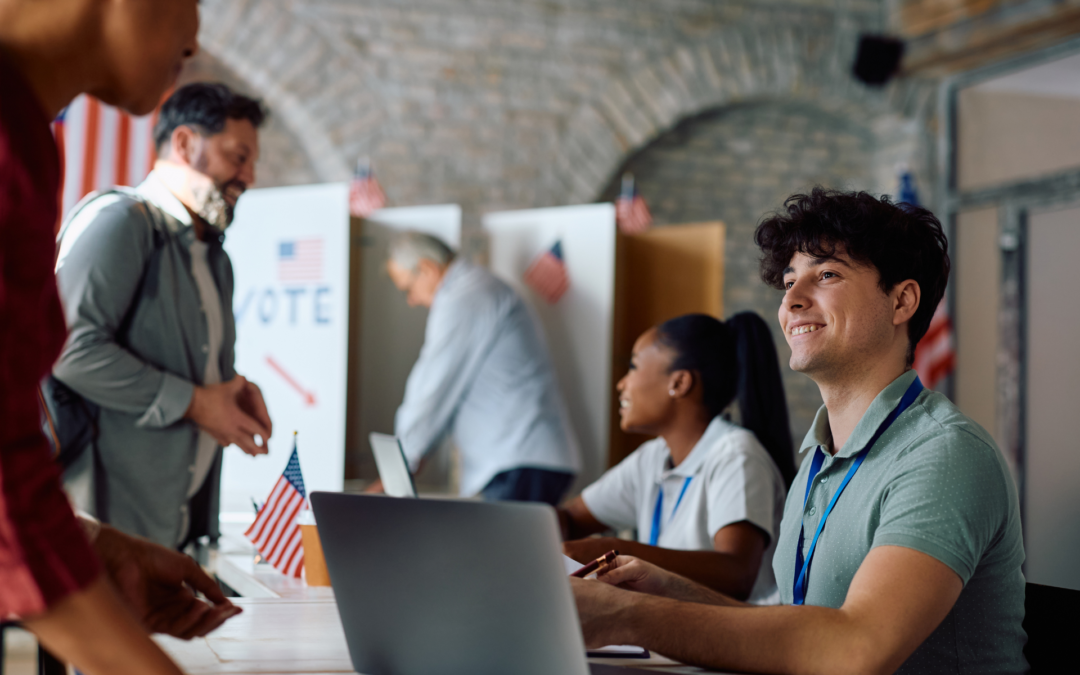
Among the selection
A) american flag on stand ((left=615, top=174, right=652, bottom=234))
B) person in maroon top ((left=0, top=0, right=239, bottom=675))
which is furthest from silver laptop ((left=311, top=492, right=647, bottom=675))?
american flag on stand ((left=615, top=174, right=652, bottom=234))

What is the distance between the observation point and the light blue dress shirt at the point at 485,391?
3508 mm

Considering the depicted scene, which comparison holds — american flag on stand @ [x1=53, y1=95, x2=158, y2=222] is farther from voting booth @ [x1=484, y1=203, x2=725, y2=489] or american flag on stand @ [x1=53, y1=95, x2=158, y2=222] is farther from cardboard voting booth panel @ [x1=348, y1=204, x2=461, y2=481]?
voting booth @ [x1=484, y1=203, x2=725, y2=489]

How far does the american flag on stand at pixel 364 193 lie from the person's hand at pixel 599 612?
376 cm

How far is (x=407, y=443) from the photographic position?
3482 mm

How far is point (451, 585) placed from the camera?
80 centimetres

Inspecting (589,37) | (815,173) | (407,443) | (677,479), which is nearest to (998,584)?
(677,479)

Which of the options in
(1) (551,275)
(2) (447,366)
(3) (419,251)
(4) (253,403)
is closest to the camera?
(4) (253,403)

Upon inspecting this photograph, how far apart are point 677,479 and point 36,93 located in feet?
5.20

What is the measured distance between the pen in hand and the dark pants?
2.49 m

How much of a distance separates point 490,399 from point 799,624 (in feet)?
8.86

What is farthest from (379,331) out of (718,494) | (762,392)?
(718,494)

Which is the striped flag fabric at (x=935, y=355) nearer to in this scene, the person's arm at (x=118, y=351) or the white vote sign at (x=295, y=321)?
the white vote sign at (x=295, y=321)

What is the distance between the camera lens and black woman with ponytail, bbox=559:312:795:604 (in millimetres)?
1653

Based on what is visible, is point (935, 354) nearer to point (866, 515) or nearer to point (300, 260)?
point (300, 260)
